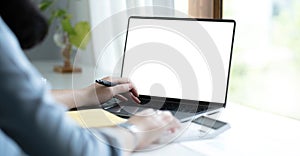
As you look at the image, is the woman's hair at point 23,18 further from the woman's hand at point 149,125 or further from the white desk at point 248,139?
the white desk at point 248,139

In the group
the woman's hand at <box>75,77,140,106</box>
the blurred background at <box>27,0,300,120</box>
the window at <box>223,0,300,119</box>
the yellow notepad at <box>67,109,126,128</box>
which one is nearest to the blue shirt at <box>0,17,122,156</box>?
the yellow notepad at <box>67,109,126,128</box>

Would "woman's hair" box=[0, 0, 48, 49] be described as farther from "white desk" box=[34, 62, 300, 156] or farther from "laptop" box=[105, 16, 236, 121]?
"laptop" box=[105, 16, 236, 121]

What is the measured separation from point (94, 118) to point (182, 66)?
309mm

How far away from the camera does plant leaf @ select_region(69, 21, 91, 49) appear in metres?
2.18

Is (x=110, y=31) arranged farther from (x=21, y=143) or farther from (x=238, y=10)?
(x=21, y=143)

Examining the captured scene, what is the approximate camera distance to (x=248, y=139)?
3.34 feet

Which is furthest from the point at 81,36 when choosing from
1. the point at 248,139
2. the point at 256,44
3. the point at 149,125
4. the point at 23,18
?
the point at 23,18

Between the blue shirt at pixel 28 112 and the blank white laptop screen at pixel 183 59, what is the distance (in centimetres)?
68

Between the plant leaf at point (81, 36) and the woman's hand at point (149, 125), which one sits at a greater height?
the woman's hand at point (149, 125)

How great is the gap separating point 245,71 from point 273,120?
835mm

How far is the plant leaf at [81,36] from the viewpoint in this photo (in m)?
2.18

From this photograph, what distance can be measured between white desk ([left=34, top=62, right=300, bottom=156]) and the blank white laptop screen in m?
0.11

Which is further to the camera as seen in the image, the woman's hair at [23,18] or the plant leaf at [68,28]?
the plant leaf at [68,28]

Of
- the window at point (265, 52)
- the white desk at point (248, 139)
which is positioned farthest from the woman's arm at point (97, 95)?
the window at point (265, 52)
